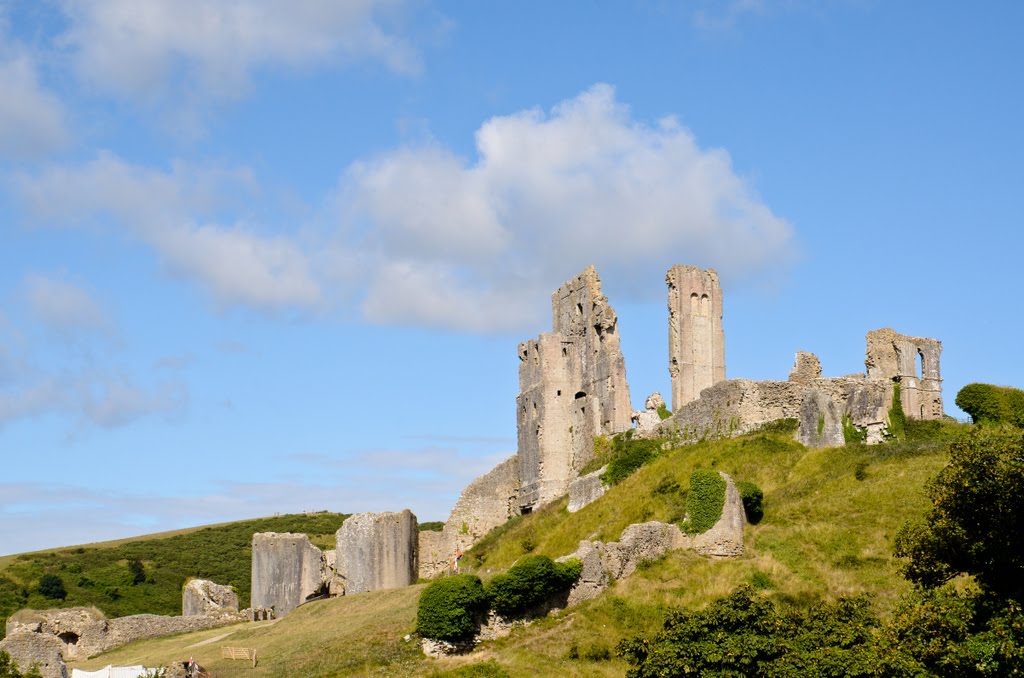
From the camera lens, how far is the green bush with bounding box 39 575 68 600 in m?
72.7

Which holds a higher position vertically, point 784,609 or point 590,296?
point 590,296

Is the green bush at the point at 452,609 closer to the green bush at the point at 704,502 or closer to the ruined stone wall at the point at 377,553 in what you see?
the green bush at the point at 704,502

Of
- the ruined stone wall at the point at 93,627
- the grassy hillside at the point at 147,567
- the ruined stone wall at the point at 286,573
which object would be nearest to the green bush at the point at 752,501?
the ruined stone wall at the point at 286,573

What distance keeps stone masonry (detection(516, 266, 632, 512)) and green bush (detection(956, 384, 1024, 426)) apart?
1311cm

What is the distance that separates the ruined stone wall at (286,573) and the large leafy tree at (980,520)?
26012 millimetres

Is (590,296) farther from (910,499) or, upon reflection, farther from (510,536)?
(910,499)

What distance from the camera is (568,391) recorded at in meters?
55.3

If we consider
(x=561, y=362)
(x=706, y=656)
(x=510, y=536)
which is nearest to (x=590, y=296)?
(x=561, y=362)

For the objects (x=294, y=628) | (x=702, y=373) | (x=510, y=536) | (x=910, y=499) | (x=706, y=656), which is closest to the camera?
(x=706, y=656)

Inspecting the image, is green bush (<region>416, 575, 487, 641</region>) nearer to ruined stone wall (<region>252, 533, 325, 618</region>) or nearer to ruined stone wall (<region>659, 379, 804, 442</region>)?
ruined stone wall (<region>659, 379, 804, 442</region>)

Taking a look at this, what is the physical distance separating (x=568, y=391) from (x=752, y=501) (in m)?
17.8

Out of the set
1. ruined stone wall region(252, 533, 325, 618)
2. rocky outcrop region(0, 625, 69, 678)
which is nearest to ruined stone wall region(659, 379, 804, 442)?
→ ruined stone wall region(252, 533, 325, 618)

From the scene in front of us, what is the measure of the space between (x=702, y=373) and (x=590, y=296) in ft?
16.9

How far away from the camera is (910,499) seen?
36938 mm
